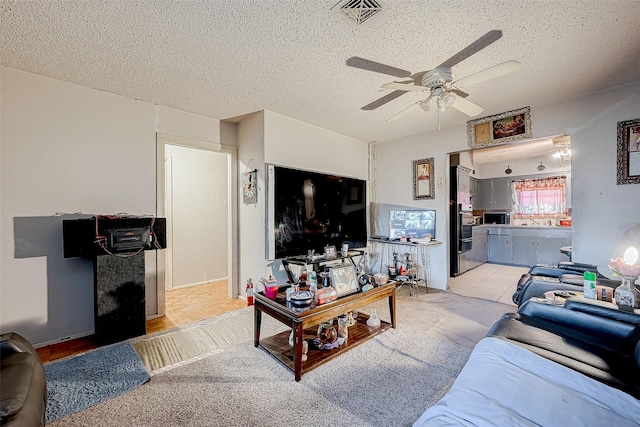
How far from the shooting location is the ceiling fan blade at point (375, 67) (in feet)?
7.24

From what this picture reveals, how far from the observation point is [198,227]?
4379 mm

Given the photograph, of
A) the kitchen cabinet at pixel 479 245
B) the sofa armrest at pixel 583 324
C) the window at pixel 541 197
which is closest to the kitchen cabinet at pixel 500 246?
the kitchen cabinet at pixel 479 245

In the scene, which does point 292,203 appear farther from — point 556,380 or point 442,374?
point 556,380

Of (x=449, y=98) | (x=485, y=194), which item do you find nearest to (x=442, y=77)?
(x=449, y=98)

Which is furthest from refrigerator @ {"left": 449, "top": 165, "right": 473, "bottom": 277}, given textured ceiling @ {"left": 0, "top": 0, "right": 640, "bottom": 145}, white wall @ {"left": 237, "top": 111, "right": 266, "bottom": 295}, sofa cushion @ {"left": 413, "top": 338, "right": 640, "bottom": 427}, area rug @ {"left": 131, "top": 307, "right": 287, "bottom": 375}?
sofa cushion @ {"left": 413, "top": 338, "right": 640, "bottom": 427}

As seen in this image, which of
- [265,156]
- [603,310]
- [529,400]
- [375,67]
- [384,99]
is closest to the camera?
[529,400]

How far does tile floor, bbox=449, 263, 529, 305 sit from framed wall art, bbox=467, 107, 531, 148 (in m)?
2.12

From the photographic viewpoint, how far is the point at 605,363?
1.34m

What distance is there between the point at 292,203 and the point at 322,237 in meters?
0.72

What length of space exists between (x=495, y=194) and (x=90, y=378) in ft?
25.1

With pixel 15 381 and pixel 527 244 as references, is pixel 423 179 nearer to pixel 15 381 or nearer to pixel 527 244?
pixel 527 244

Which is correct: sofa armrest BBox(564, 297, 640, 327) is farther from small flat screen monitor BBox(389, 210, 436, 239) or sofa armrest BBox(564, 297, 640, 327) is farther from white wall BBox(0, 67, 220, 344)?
white wall BBox(0, 67, 220, 344)

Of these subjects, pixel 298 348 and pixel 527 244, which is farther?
pixel 527 244

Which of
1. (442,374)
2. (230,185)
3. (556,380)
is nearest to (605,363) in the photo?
(556,380)
